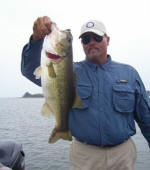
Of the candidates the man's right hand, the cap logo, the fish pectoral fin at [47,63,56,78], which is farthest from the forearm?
the cap logo

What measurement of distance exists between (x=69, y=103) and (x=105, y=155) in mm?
1115

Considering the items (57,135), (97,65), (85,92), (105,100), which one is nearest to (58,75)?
(57,135)

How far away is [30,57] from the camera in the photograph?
3.43m

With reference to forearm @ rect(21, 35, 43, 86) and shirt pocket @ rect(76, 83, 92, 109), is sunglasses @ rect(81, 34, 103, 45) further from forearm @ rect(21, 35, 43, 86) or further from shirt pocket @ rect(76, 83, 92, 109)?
forearm @ rect(21, 35, 43, 86)

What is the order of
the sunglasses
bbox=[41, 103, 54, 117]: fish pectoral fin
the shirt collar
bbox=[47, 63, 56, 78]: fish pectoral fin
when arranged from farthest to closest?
the shirt collar
the sunglasses
bbox=[41, 103, 54, 117]: fish pectoral fin
bbox=[47, 63, 56, 78]: fish pectoral fin

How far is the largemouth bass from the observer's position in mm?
3014

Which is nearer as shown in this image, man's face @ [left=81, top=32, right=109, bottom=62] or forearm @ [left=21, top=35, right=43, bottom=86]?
forearm @ [left=21, top=35, right=43, bottom=86]

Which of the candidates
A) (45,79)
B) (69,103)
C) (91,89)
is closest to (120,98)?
(91,89)

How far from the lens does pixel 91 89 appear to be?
152 inches

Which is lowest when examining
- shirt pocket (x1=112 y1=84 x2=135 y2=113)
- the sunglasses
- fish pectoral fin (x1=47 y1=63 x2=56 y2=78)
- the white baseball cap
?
shirt pocket (x1=112 y1=84 x2=135 y2=113)

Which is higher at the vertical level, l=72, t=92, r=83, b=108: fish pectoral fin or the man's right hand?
the man's right hand

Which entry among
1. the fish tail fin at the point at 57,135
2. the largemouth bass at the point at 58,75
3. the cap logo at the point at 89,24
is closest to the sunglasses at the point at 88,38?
the cap logo at the point at 89,24

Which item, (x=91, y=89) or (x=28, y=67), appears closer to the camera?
(x=28, y=67)

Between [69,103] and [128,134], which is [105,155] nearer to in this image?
[128,134]
